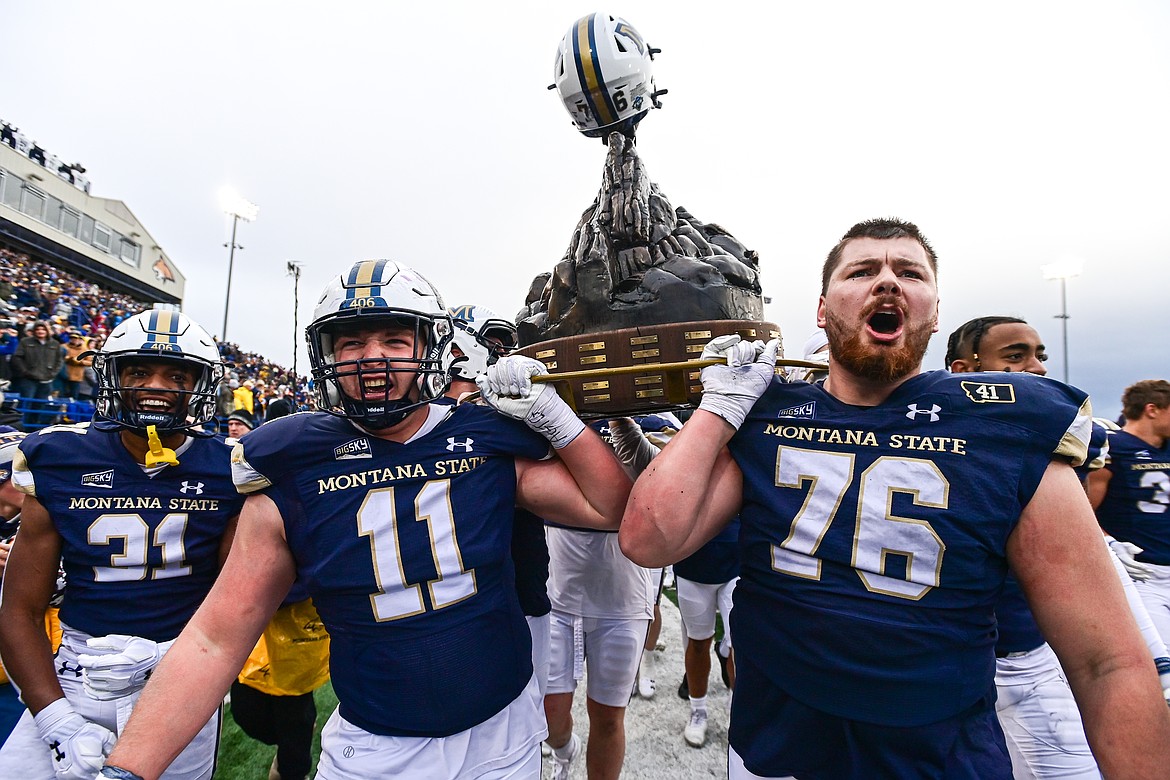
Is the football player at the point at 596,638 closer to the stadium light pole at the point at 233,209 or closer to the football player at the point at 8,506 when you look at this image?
the football player at the point at 8,506

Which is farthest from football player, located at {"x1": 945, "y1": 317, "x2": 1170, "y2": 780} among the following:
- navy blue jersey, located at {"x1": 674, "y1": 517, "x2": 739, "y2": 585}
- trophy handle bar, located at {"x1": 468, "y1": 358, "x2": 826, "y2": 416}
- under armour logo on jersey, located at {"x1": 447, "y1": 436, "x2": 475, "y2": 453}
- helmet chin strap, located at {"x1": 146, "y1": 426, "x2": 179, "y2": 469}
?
helmet chin strap, located at {"x1": 146, "y1": 426, "x2": 179, "y2": 469}

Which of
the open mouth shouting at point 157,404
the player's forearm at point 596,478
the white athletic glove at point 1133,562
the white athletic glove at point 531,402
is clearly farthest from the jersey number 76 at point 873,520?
the white athletic glove at point 1133,562

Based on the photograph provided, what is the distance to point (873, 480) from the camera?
146 centimetres

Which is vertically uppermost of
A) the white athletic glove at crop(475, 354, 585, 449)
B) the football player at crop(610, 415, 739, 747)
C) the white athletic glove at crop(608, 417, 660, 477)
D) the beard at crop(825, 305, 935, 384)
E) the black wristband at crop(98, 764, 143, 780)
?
the beard at crop(825, 305, 935, 384)

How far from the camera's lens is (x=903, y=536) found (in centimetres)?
141

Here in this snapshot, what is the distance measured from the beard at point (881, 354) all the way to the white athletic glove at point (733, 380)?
0.70 ft

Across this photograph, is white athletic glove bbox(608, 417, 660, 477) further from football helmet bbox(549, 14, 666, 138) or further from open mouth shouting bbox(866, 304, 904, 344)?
football helmet bbox(549, 14, 666, 138)

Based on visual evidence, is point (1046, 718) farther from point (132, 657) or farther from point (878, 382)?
point (132, 657)

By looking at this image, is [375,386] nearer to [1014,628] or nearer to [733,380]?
[733,380]

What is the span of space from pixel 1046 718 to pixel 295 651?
122 inches

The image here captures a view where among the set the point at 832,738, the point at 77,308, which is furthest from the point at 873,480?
the point at 77,308

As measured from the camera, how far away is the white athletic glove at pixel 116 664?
1986 mm

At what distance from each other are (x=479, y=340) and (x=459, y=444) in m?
1.94

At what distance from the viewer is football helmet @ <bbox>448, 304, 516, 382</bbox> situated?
3520 mm
